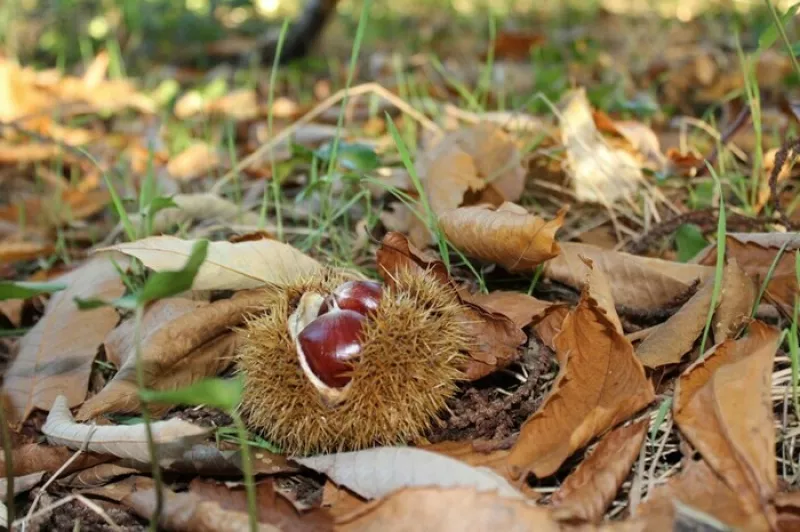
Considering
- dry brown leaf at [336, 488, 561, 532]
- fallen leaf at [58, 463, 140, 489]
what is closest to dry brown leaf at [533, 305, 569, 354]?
dry brown leaf at [336, 488, 561, 532]

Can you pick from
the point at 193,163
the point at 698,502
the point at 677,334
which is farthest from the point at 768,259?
the point at 193,163

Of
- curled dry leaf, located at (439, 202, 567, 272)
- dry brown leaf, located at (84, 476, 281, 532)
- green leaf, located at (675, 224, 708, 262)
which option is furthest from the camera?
green leaf, located at (675, 224, 708, 262)

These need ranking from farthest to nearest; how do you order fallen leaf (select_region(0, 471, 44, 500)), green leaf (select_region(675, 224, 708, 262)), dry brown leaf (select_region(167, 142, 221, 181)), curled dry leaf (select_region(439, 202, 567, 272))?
dry brown leaf (select_region(167, 142, 221, 181))
green leaf (select_region(675, 224, 708, 262))
curled dry leaf (select_region(439, 202, 567, 272))
fallen leaf (select_region(0, 471, 44, 500))

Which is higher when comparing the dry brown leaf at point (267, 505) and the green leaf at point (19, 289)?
the green leaf at point (19, 289)

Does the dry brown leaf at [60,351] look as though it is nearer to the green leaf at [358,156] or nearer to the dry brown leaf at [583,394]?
the green leaf at [358,156]

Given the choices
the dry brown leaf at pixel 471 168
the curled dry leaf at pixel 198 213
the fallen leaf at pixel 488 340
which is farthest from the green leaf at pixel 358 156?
the fallen leaf at pixel 488 340

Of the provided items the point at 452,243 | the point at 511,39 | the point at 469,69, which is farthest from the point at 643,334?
the point at 511,39

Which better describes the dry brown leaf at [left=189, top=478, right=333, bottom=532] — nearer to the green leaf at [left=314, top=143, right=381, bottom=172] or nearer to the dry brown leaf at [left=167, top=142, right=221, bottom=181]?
the green leaf at [left=314, top=143, right=381, bottom=172]
